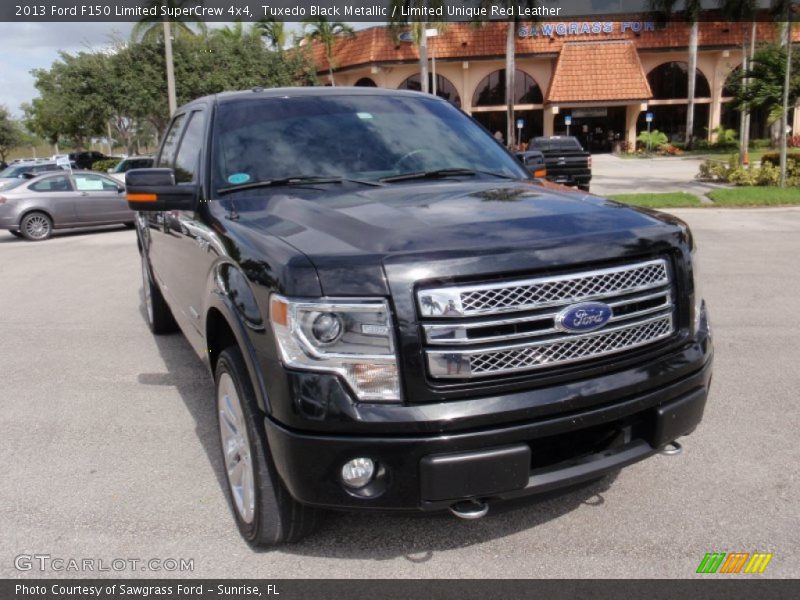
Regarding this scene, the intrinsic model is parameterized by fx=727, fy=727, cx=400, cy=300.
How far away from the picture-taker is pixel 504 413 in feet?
8.21

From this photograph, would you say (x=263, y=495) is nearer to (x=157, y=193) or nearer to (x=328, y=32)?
(x=157, y=193)

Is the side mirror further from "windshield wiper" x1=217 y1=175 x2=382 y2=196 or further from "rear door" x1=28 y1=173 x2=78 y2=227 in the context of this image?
"rear door" x1=28 y1=173 x2=78 y2=227

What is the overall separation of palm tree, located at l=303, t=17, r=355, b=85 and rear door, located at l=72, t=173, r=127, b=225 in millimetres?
32882

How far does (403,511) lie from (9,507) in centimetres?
213

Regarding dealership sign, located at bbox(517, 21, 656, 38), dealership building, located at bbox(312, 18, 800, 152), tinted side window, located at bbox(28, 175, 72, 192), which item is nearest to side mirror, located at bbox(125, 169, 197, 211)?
tinted side window, located at bbox(28, 175, 72, 192)

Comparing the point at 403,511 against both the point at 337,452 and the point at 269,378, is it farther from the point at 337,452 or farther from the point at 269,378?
the point at 269,378

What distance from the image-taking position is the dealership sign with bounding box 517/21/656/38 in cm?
4681

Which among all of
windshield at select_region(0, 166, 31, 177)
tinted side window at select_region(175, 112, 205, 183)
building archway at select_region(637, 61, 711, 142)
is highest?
building archway at select_region(637, 61, 711, 142)

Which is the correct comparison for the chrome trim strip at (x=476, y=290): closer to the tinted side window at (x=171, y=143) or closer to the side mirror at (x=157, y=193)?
the side mirror at (x=157, y=193)

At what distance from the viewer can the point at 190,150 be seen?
440 cm

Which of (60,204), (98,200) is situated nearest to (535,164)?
(98,200)

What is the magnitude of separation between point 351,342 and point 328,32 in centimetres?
4707

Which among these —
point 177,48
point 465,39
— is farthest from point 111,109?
point 465,39

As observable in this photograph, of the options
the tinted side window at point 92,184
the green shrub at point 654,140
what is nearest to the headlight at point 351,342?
the tinted side window at point 92,184
